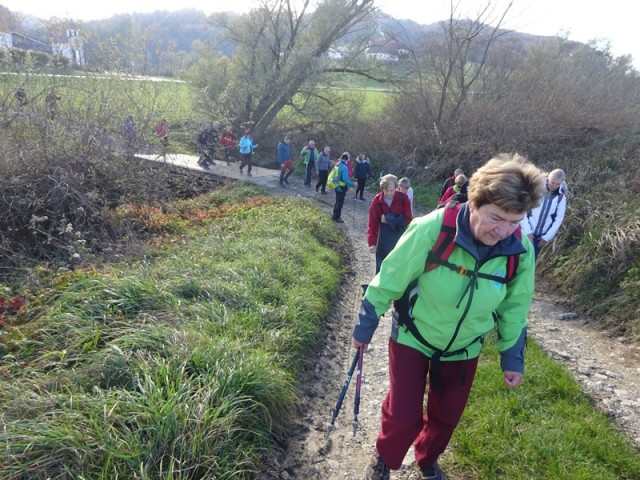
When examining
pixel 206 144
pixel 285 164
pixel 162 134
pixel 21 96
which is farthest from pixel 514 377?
pixel 206 144

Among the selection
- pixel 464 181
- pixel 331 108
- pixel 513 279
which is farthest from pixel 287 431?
pixel 331 108

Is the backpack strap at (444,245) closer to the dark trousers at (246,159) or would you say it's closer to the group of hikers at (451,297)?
the group of hikers at (451,297)

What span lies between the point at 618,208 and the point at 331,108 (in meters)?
18.4

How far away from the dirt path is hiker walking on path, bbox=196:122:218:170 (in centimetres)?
1104

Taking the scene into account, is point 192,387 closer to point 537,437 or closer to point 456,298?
point 456,298

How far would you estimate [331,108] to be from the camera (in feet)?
81.3

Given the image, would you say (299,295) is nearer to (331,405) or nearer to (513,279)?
(331,405)

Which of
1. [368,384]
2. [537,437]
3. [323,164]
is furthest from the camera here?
[323,164]

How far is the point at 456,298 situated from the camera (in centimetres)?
251

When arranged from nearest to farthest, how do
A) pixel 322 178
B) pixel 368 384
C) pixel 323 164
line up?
1. pixel 368 384
2. pixel 323 164
3. pixel 322 178

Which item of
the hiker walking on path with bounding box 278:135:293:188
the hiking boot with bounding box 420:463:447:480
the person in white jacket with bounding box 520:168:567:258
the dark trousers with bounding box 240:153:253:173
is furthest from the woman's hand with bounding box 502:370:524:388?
the dark trousers with bounding box 240:153:253:173

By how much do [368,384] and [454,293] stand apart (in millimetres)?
2691

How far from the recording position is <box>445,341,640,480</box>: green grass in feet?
11.0

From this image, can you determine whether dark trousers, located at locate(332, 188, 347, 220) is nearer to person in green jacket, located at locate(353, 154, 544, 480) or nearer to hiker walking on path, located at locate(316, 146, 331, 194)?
hiker walking on path, located at locate(316, 146, 331, 194)
